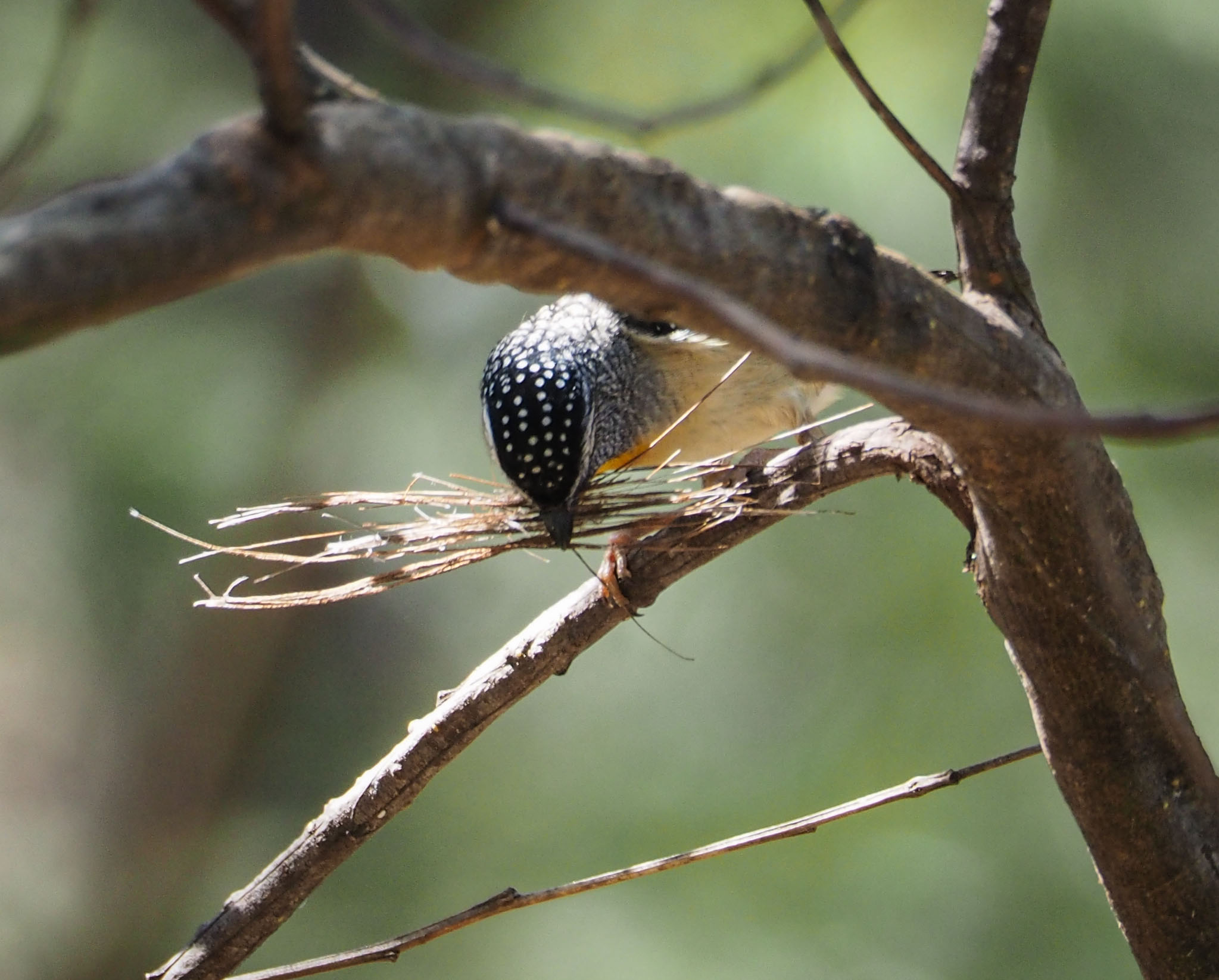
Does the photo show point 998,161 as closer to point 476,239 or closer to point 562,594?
point 476,239

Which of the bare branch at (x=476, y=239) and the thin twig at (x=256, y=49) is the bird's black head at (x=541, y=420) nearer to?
the bare branch at (x=476, y=239)

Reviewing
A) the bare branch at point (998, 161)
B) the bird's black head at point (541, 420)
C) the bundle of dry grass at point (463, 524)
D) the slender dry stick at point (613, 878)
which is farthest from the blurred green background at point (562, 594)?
the slender dry stick at point (613, 878)

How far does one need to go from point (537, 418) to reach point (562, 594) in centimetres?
192

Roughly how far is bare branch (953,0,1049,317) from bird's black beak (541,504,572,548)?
0.61m

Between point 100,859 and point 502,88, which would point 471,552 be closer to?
point 502,88

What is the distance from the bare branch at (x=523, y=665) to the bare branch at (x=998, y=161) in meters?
0.26

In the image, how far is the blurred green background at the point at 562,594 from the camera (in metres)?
2.87

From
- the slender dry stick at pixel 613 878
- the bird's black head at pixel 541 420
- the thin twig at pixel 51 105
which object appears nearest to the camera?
the thin twig at pixel 51 105

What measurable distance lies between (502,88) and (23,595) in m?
3.69

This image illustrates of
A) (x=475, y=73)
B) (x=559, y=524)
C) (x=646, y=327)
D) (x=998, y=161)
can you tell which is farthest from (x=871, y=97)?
(x=646, y=327)

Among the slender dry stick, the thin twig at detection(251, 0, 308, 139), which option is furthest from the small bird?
the thin twig at detection(251, 0, 308, 139)

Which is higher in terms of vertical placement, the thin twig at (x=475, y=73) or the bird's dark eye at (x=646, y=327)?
the bird's dark eye at (x=646, y=327)

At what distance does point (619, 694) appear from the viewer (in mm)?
3596

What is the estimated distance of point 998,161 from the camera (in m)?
1.05
